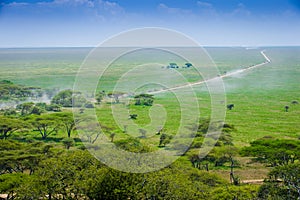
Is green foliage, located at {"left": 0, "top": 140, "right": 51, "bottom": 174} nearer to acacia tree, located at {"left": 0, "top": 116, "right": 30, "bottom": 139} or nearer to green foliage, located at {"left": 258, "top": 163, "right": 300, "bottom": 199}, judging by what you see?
acacia tree, located at {"left": 0, "top": 116, "right": 30, "bottom": 139}

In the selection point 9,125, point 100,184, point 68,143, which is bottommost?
point 68,143

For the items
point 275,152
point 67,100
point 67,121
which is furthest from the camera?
point 67,100

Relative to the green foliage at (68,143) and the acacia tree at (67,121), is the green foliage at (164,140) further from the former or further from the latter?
the acacia tree at (67,121)

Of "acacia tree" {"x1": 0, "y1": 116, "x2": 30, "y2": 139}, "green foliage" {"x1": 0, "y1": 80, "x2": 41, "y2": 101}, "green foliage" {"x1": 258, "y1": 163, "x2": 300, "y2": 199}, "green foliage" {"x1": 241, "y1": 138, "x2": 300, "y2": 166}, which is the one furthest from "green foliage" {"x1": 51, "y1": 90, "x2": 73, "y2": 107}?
"green foliage" {"x1": 258, "y1": 163, "x2": 300, "y2": 199}

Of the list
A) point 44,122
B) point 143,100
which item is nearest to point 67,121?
point 44,122

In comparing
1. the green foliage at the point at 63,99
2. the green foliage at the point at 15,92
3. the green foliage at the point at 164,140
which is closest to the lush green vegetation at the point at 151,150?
the green foliage at the point at 164,140

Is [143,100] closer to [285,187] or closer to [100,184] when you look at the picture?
[285,187]

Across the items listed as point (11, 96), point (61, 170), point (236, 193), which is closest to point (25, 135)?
point (61, 170)

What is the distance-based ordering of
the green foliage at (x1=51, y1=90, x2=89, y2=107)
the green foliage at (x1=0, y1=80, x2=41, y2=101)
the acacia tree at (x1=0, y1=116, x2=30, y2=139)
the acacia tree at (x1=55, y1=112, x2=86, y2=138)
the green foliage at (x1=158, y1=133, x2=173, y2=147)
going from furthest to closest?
the green foliage at (x1=0, y1=80, x2=41, y2=101), the green foliage at (x1=51, y1=90, x2=89, y2=107), the acacia tree at (x1=55, y1=112, x2=86, y2=138), the acacia tree at (x1=0, y1=116, x2=30, y2=139), the green foliage at (x1=158, y1=133, x2=173, y2=147)

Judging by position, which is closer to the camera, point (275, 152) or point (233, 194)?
point (233, 194)

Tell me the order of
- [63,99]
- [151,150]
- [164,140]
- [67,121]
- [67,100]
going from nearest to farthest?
1. [151,150]
2. [164,140]
3. [67,121]
4. [67,100]
5. [63,99]

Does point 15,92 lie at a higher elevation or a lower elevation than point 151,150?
lower
